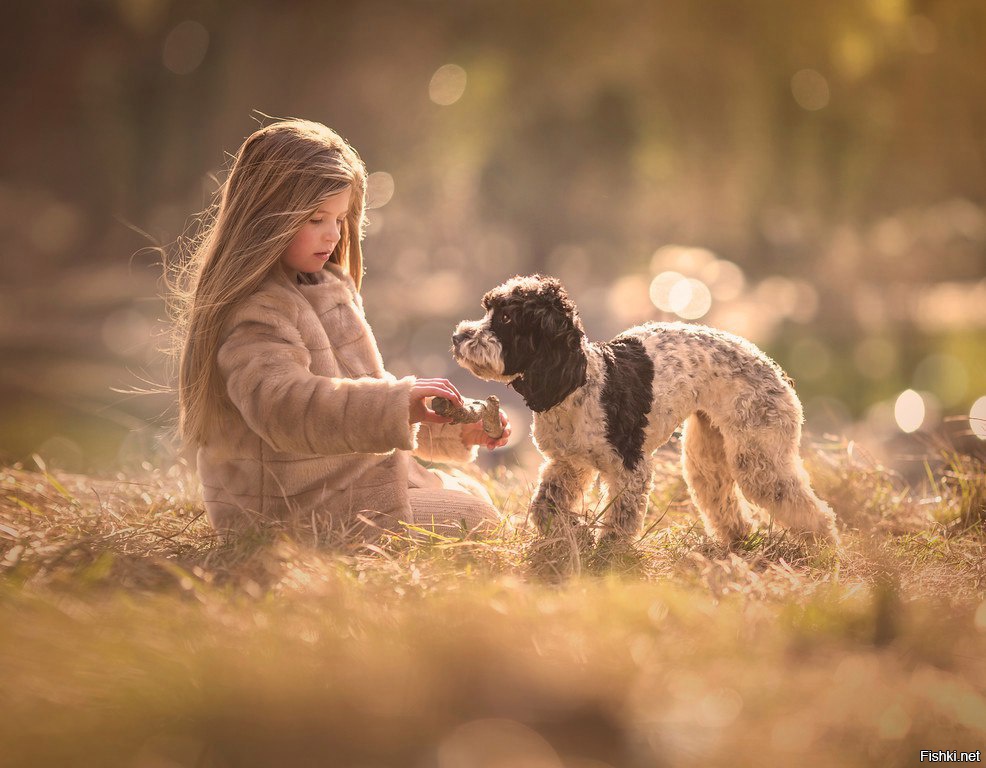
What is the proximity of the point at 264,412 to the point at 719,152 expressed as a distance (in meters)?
10.3

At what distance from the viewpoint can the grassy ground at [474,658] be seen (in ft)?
6.43

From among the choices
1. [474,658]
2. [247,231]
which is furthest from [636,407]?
[247,231]

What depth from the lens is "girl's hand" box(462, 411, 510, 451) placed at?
3858mm

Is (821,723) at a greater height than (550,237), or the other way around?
(550,237)

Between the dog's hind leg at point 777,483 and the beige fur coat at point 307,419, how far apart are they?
4.59 ft

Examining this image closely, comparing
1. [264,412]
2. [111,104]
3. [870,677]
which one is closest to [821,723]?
[870,677]

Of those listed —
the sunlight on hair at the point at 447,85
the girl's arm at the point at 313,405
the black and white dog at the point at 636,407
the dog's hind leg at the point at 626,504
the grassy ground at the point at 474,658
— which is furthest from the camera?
the sunlight on hair at the point at 447,85

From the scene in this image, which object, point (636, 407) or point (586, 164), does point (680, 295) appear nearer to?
point (586, 164)

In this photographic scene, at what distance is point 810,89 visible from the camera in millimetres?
10867

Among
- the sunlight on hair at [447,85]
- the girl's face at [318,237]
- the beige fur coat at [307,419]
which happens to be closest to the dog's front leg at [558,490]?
the beige fur coat at [307,419]

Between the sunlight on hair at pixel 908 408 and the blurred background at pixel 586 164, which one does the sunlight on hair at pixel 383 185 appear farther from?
the sunlight on hair at pixel 908 408

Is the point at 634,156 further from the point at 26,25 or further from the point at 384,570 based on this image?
the point at 384,570

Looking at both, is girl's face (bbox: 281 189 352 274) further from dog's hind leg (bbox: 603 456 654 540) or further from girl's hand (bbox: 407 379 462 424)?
dog's hind leg (bbox: 603 456 654 540)

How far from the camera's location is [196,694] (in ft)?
6.90
